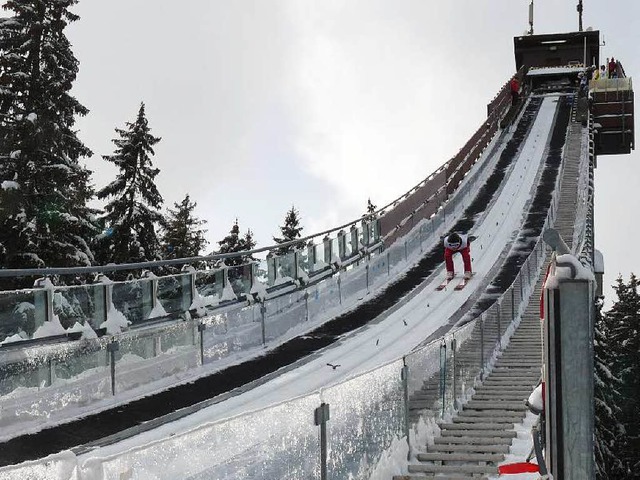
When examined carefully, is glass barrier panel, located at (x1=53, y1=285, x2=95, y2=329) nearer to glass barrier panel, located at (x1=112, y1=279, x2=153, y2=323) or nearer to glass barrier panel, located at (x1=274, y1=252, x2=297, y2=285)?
glass barrier panel, located at (x1=112, y1=279, x2=153, y2=323)

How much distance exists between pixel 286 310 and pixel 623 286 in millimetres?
52987

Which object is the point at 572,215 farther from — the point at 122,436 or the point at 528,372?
the point at 122,436

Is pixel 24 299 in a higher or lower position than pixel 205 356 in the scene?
higher

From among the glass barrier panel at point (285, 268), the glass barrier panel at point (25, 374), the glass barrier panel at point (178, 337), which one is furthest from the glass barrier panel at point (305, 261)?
the glass barrier panel at point (25, 374)

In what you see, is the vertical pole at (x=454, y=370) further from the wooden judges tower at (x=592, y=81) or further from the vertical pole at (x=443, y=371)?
the wooden judges tower at (x=592, y=81)

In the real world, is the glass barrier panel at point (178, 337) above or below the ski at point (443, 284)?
below

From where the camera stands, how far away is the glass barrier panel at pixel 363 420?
7188 mm

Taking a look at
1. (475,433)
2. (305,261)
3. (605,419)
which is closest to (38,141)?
(305,261)

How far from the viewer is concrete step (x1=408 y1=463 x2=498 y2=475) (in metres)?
8.91

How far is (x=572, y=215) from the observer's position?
113ft

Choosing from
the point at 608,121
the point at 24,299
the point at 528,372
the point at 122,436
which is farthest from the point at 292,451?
the point at 608,121

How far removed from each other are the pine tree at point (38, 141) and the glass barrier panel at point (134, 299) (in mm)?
11086

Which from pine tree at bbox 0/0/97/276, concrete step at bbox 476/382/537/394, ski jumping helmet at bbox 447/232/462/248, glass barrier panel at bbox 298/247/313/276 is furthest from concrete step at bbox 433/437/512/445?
pine tree at bbox 0/0/97/276

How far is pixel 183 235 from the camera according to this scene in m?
63.7
